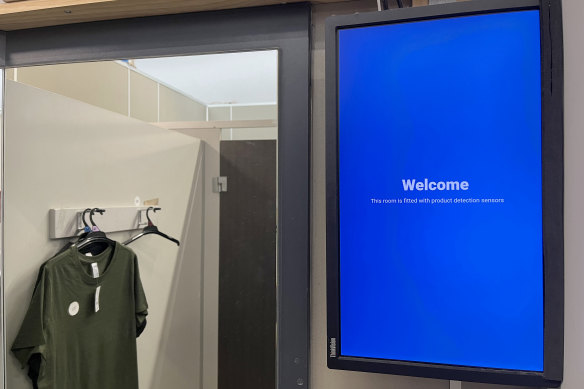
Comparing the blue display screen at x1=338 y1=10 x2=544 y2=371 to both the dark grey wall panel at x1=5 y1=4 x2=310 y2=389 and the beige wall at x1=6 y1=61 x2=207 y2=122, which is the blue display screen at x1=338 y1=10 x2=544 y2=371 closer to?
the dark grey wall panel at x1=5 y1=4 x2=310 y2=389

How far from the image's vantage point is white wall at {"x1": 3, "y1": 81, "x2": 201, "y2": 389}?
88 cm

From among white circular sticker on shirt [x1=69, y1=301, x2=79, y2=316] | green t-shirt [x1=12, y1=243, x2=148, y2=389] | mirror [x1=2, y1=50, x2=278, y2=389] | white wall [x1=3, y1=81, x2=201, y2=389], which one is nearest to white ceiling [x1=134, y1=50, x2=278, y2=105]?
mirror [x1=2, y1=50, x2=278, y2=389]

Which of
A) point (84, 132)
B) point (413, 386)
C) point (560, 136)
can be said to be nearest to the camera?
point (560, 136)

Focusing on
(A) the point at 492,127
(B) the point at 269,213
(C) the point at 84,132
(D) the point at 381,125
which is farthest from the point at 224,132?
(A) the point at 492,127

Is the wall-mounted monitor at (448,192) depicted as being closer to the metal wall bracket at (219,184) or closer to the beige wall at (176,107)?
the metal wall bracket at (219,184)

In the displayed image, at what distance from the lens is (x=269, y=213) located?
2.94 feet

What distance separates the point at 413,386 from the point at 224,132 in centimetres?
77

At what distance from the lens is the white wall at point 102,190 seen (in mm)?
876

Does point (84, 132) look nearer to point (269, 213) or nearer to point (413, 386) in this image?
point (269, 213)

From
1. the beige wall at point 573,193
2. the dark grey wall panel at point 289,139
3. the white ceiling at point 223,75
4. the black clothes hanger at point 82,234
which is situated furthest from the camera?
the black clothes hanger at point 82,234

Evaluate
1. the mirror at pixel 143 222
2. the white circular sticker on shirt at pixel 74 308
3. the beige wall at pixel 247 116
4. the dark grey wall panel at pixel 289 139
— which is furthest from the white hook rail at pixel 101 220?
the dark grey wall panel at pixel 289 139

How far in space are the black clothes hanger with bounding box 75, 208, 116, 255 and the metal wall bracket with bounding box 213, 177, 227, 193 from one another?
357mm

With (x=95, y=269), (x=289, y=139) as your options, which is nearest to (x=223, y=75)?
(x=289, y=139)

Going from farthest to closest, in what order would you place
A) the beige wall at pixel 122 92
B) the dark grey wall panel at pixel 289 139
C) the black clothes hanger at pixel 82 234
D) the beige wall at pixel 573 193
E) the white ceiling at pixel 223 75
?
the beige wall at pixel 122 92 < the black clothes hanger at pixel 82 234 < the white ceiling at pixel 223 75 < the dark grey wall panel at pixel 289 139 < the beige wall at pixel 573 193
